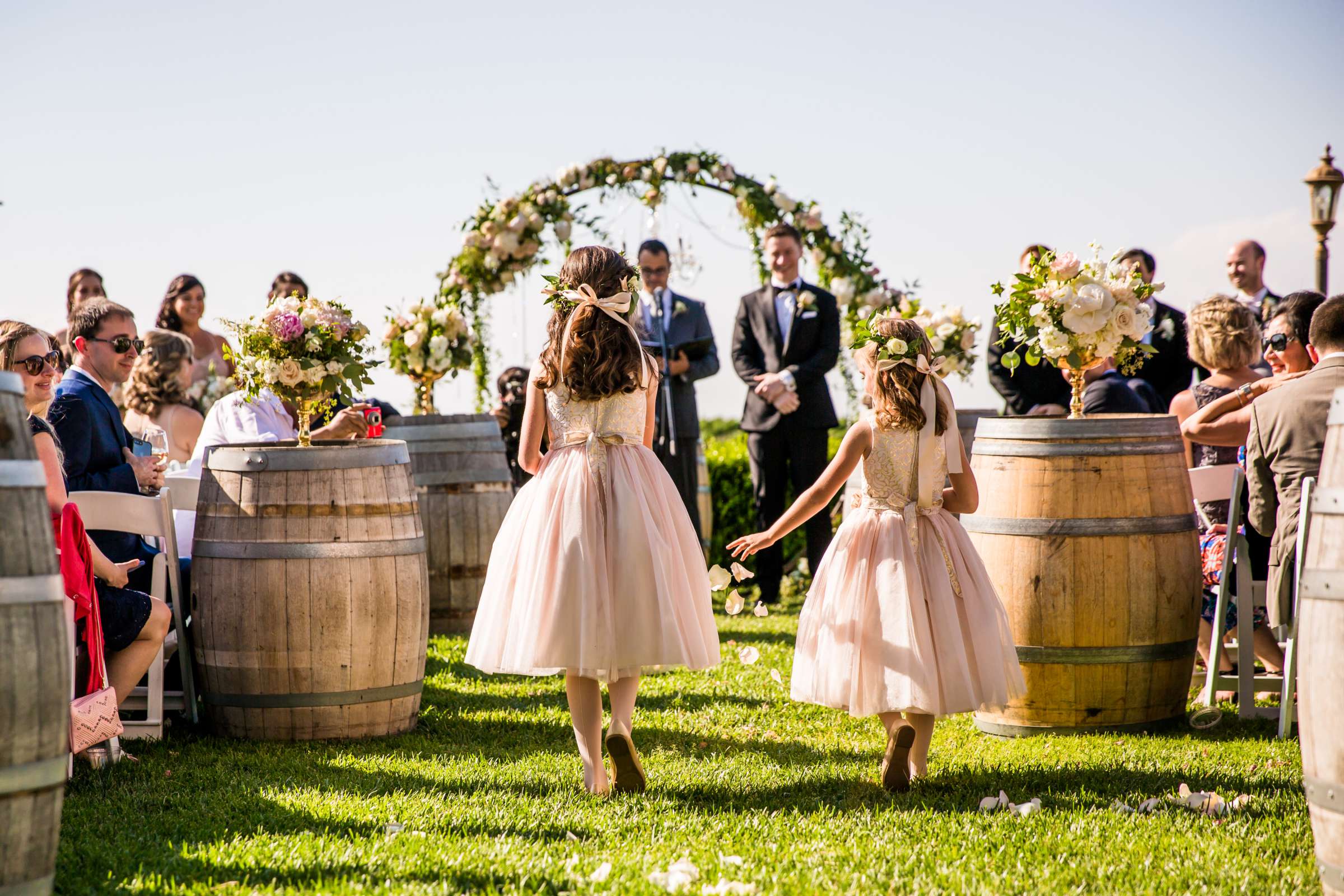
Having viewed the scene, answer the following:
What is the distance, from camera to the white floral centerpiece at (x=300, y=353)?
5.30 meters

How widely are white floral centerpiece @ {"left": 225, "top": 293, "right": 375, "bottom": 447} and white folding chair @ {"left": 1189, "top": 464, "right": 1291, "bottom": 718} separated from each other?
365cm

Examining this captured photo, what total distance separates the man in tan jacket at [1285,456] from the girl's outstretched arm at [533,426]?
2805 millimetres

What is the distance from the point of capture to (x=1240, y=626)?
17.3 feet

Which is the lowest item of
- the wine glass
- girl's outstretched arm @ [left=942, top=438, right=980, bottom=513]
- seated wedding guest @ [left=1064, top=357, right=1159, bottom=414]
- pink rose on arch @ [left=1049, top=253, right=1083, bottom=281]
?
girl's outstretched arm @ [left=942, top=438, right=980, bottom=513]

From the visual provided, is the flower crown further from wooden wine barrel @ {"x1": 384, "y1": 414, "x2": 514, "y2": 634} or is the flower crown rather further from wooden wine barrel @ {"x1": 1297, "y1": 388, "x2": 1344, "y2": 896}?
wooden wine barrel @ {"x1": 384, "y1": 414, "x2": 514, "y2": 634}

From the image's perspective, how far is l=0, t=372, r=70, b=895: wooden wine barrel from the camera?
2537 millimetres

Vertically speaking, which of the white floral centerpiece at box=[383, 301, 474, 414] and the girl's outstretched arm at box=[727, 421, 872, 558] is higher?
the white floral centerpiece at box=[383, 301, 474, 414]

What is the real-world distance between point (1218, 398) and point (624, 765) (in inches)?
141

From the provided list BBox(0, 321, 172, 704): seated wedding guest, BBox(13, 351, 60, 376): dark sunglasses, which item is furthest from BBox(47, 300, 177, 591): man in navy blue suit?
BBox(13, 351, 60, 376): dark sunglasses

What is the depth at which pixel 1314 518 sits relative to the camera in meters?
2.85

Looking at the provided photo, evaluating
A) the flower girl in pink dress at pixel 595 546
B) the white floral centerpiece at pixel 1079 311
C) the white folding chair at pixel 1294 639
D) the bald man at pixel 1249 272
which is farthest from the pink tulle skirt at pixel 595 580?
the bald man at pixel 1249 272

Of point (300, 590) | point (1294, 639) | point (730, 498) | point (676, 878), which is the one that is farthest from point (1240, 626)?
point (730, 498)

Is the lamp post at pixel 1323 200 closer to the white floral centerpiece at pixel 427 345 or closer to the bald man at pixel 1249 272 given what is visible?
the bald man at pixel 1249 272

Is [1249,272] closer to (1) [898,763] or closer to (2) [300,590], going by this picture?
(1) [898,763]
